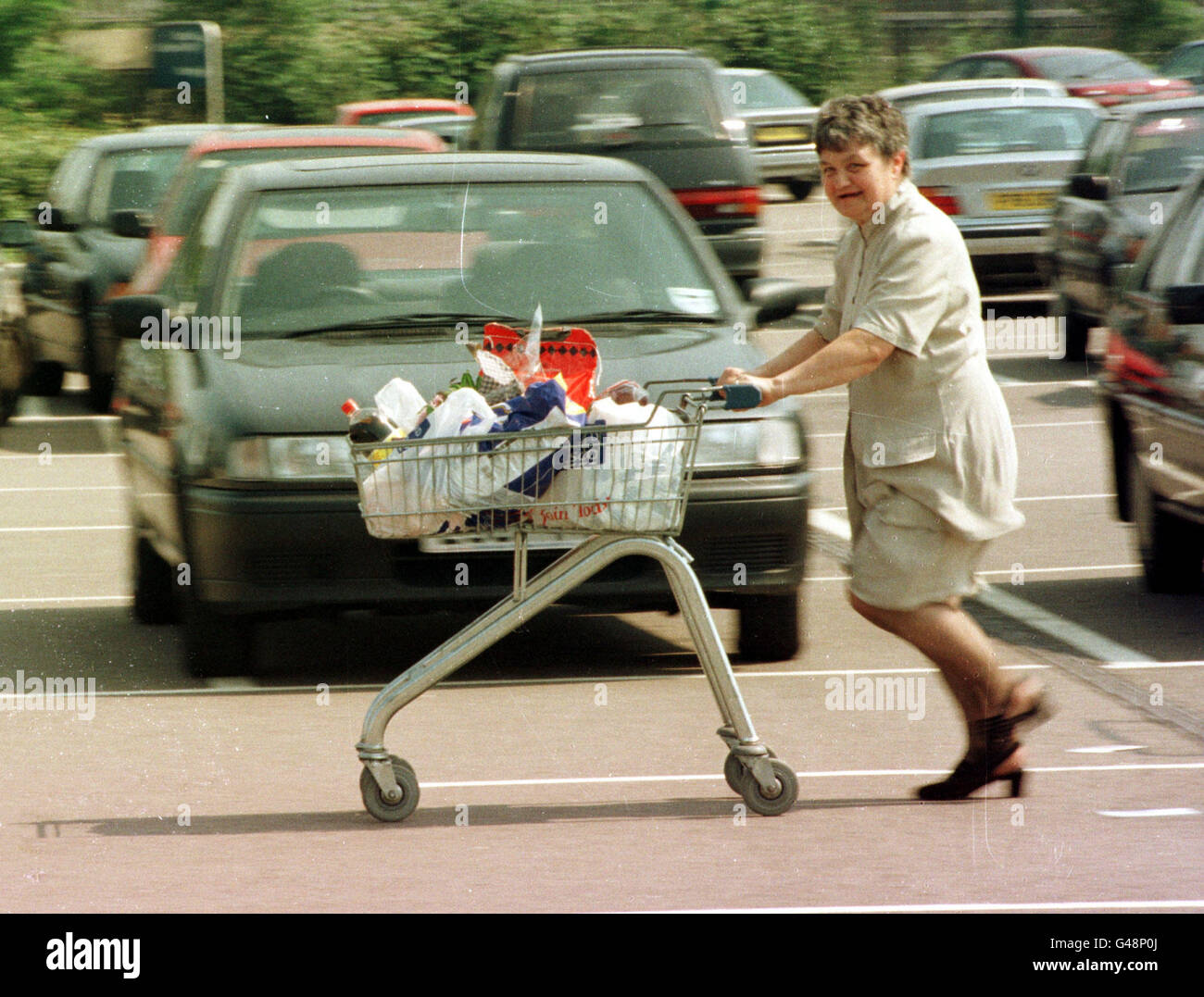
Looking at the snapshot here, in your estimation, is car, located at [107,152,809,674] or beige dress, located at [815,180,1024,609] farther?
car, located at [107,152,809,674]

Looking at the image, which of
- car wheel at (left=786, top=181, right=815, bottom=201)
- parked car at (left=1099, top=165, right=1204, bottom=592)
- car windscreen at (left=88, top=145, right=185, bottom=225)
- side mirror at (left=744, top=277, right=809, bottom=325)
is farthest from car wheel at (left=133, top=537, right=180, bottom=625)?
car wheel at (left=786, top=181, right=815, bottom=201)

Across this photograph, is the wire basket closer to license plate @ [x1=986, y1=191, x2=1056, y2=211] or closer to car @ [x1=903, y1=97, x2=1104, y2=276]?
car @ [x1=903, y1=97, x2=1104, y2=276]

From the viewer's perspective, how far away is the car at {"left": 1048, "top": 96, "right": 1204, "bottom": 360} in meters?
15.1

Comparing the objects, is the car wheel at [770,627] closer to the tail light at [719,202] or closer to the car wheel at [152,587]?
the car wheel at [152,587]

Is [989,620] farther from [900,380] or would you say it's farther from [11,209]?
[11,209]

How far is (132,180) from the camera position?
15164 millimetres

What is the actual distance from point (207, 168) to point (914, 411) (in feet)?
25.5

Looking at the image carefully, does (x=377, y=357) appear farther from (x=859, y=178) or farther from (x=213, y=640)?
(x=859, y=178)

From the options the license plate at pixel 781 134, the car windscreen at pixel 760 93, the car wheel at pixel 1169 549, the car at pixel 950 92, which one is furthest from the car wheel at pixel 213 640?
the license plate at pixel 781 134

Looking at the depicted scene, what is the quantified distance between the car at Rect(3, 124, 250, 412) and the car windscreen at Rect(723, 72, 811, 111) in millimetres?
14899

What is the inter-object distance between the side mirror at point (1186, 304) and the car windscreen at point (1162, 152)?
7975 mm

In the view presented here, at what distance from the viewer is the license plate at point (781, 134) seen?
97.6 feet

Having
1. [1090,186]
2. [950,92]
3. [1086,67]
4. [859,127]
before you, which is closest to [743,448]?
[859,127]

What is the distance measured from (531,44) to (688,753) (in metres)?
28.7
